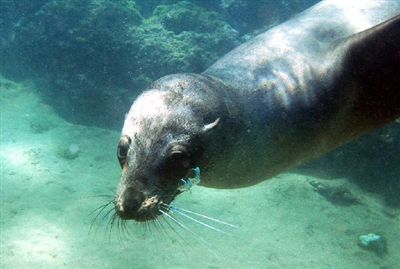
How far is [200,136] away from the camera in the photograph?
2268mm

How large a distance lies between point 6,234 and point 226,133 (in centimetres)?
618

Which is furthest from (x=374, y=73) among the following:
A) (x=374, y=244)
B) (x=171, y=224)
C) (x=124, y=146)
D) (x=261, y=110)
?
(x=374, y=244)

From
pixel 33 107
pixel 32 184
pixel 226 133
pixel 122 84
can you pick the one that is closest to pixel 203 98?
pixel 226 133

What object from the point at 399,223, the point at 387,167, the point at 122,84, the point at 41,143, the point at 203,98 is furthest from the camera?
the point at 122,84

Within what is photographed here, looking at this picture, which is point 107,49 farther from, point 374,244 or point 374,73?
point 374,73

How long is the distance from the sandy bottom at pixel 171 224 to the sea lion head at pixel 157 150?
10.5ft

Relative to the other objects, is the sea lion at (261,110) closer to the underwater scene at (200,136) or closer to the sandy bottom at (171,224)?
the underwater scene at (200,136)

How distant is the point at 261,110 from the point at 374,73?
81 centimetres

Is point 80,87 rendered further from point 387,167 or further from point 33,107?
point 387,167

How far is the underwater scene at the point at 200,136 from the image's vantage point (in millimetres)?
2385

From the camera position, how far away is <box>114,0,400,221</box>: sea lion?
2193 mm

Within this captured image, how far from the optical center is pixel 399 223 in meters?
8.23

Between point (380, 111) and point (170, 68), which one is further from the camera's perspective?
point (170, 68)

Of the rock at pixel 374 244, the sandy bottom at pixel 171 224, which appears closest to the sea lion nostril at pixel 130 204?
the sandy bottom at pixel 171 224
